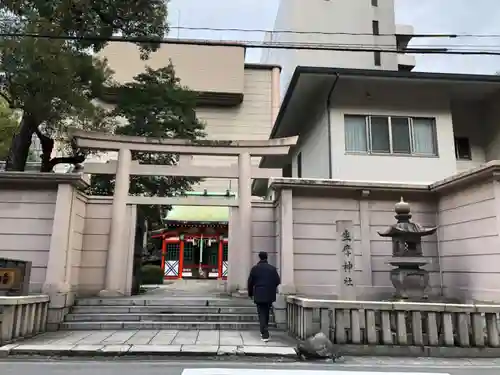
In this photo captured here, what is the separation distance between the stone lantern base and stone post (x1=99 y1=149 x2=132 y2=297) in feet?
22.4

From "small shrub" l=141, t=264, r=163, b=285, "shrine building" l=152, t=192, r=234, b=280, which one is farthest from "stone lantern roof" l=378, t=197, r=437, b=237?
"shrine building" l=152, t=192, r=234, b=280

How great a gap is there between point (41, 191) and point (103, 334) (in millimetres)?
3803

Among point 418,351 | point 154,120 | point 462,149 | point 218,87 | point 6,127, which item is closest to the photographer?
point 418,351

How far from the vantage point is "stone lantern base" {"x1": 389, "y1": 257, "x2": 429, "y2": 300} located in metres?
8.67

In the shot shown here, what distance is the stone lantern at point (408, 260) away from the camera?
8695mm

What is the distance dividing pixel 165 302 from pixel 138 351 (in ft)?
11.9

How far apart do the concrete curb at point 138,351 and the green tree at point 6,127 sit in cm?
1505

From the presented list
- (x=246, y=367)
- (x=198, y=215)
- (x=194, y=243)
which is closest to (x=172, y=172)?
(x=246, y=367)

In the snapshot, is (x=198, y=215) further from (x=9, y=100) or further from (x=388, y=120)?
(x=9, y=100)

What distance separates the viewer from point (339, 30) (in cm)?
2764

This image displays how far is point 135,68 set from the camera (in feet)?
88.4

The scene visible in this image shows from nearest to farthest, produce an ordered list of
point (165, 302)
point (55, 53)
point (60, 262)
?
point (60, 262)
point (165, 302)
point (55, 53)

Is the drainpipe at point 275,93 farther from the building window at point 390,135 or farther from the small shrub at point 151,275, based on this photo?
the building window at point 390,135

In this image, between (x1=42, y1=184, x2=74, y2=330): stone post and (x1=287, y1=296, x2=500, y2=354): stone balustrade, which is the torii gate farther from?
(x1=287, y1=296, x2=500, y2=354): stone balustrade
